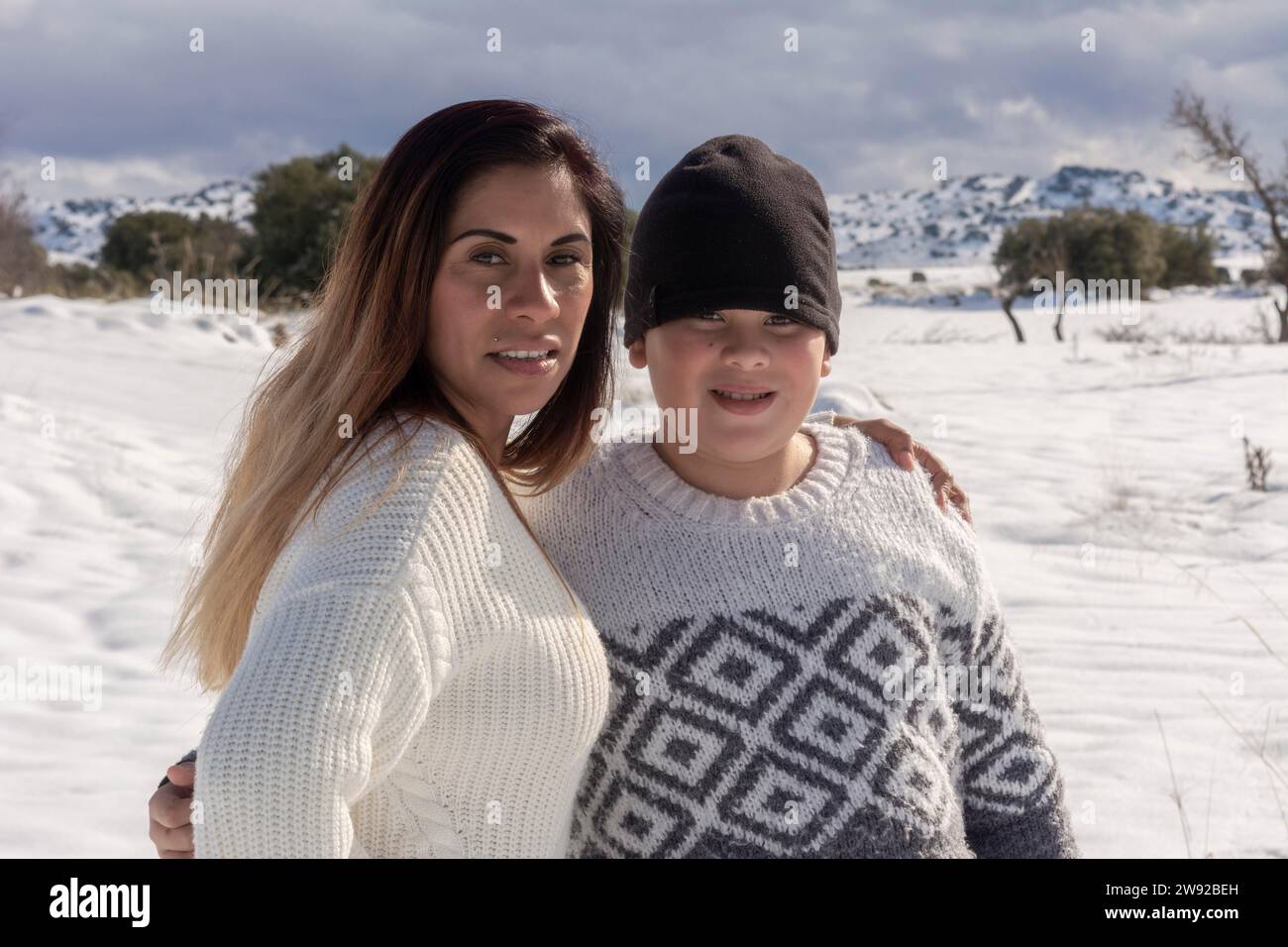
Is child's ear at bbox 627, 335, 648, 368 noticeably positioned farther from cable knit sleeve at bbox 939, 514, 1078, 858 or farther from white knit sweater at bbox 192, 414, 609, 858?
cable knit sleeve at bbox 939, 514, 1078, 858

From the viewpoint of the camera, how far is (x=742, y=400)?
180 centimetres

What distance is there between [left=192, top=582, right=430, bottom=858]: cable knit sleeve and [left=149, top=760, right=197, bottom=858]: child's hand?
27cm

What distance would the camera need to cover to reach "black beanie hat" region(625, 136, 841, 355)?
1774mm

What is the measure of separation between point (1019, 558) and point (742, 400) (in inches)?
150

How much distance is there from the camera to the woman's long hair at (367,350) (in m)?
1.51

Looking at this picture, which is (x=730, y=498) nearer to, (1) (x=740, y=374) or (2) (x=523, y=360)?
(1) (x=740, y=374)

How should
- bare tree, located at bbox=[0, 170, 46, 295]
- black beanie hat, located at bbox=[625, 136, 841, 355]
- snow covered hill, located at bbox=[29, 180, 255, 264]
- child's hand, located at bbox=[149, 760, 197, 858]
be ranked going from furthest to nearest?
1. snow covered hill, located at bbox=[29, 180, 255, 264]
2. bare tree, located at bbox=[0, 170, 46, 295]
3. black beanie hat, located at bbox=[625, 136, 841, 355]
4. child's hand, located at bbox=[149, 760, 197, 858]

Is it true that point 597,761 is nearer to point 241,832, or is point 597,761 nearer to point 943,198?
point 241,832

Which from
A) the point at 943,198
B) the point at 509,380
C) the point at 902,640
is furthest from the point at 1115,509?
the point at 943,198

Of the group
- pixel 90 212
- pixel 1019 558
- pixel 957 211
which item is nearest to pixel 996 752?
pixel 1019 558

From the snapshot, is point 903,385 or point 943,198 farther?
point 943,198

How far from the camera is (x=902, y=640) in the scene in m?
1.75

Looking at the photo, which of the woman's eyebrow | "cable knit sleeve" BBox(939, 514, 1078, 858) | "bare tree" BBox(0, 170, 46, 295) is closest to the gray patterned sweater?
"cable knit sleeve" BBox(939, 514, 1078, 858)
